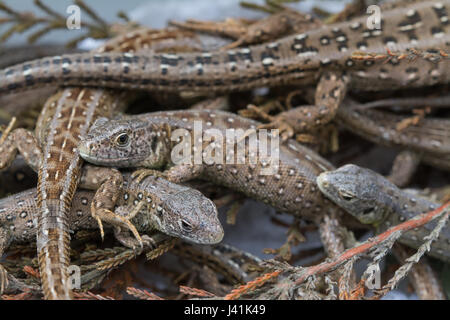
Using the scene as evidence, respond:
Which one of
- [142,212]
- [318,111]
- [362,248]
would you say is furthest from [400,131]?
[142,212]

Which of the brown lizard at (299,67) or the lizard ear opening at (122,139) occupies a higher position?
the brown lizard at (299,67)

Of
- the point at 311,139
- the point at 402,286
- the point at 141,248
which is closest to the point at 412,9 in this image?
the point at 311,139

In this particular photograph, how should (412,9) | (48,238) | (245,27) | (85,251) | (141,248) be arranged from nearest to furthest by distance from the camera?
(48,238), (141,248), (85,251), (412,9), (245,27)

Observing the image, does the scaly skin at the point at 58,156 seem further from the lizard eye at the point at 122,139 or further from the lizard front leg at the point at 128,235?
the lizard eye at the point at 122,139

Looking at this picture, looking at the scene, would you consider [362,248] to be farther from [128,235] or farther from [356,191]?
[128,235]

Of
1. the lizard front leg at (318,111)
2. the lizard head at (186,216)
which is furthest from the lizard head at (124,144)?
the lizard front leg at (318,111)
